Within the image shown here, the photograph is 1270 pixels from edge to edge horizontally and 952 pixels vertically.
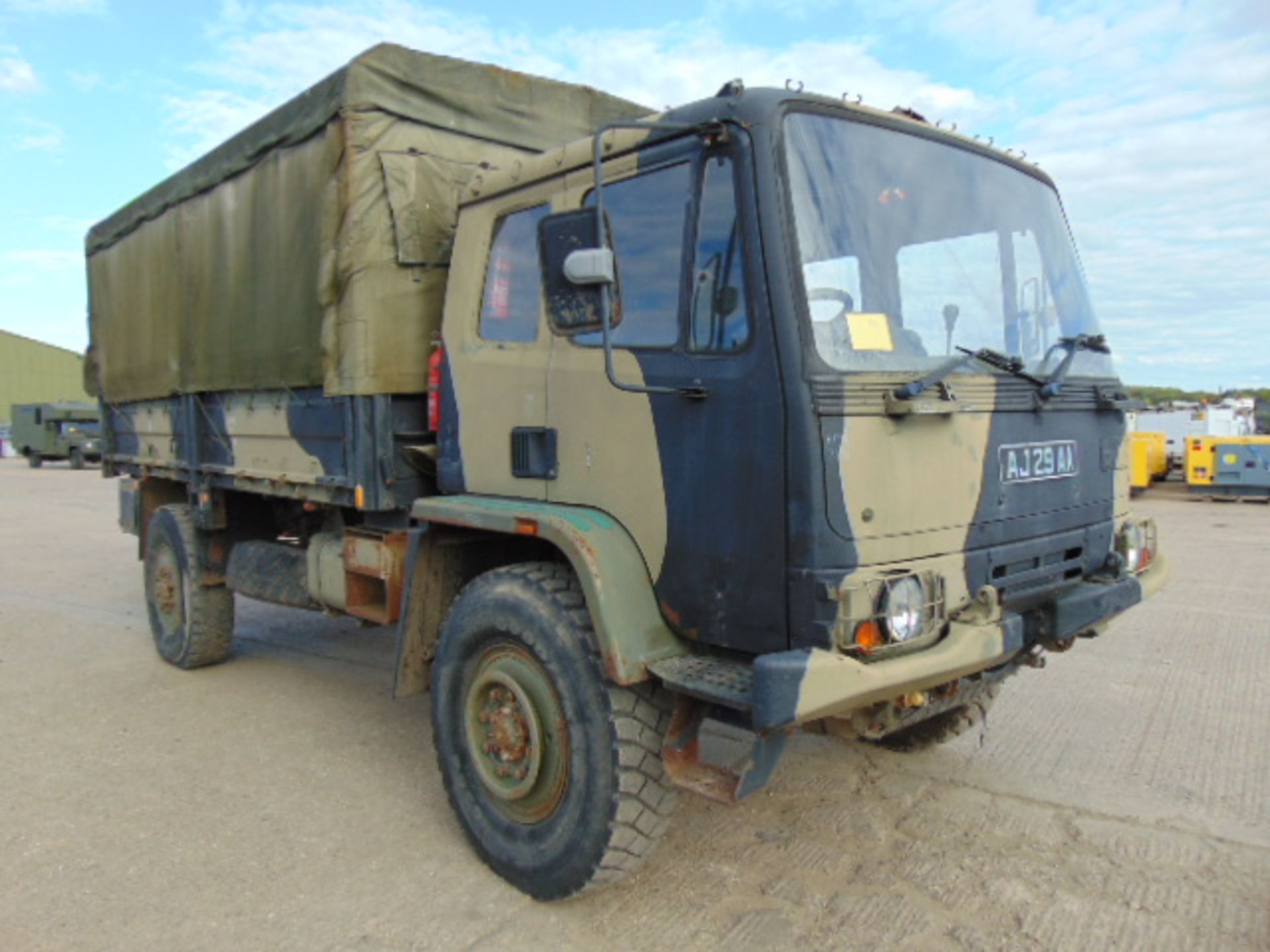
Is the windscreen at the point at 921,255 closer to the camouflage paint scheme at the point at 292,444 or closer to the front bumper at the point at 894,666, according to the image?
the front bumper at the point at 894,666

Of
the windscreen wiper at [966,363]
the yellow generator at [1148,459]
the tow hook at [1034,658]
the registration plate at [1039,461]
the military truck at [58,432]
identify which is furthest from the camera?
the military truck at [58,432]

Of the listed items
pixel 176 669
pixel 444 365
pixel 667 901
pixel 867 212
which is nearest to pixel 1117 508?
pixel 867 212

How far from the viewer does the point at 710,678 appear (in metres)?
2.98

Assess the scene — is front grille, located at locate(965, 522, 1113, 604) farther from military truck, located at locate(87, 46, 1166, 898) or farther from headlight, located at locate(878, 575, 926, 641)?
headlight, located at locate(878, 575, 926, 641)

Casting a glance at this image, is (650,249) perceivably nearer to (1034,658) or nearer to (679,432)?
(679,432)

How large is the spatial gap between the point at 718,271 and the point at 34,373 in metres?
55.9

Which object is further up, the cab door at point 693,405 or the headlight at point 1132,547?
the cab door at point 693,405

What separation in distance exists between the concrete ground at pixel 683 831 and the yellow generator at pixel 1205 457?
11967 millimetres

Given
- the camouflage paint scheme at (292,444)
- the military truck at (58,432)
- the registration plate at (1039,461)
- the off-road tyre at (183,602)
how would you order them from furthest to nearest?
1. the military truck at (58,432)
2. the off-road tyre at (183,602)
3. the camouflage paint scheme at (292,444)
4. the registration plate at (1039,461)

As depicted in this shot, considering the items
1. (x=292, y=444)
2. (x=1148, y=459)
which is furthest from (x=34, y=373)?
(x=292, y=444)

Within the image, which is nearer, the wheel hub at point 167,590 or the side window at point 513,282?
the side window at point 513,282

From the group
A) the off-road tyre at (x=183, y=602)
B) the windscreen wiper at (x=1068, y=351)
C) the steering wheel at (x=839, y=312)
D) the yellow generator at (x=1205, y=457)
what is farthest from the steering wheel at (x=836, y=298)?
the yellow generator at (x=1205, y=457)

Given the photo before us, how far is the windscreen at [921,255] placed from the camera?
9.91ft

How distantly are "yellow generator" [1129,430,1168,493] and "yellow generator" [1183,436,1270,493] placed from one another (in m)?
0.72
